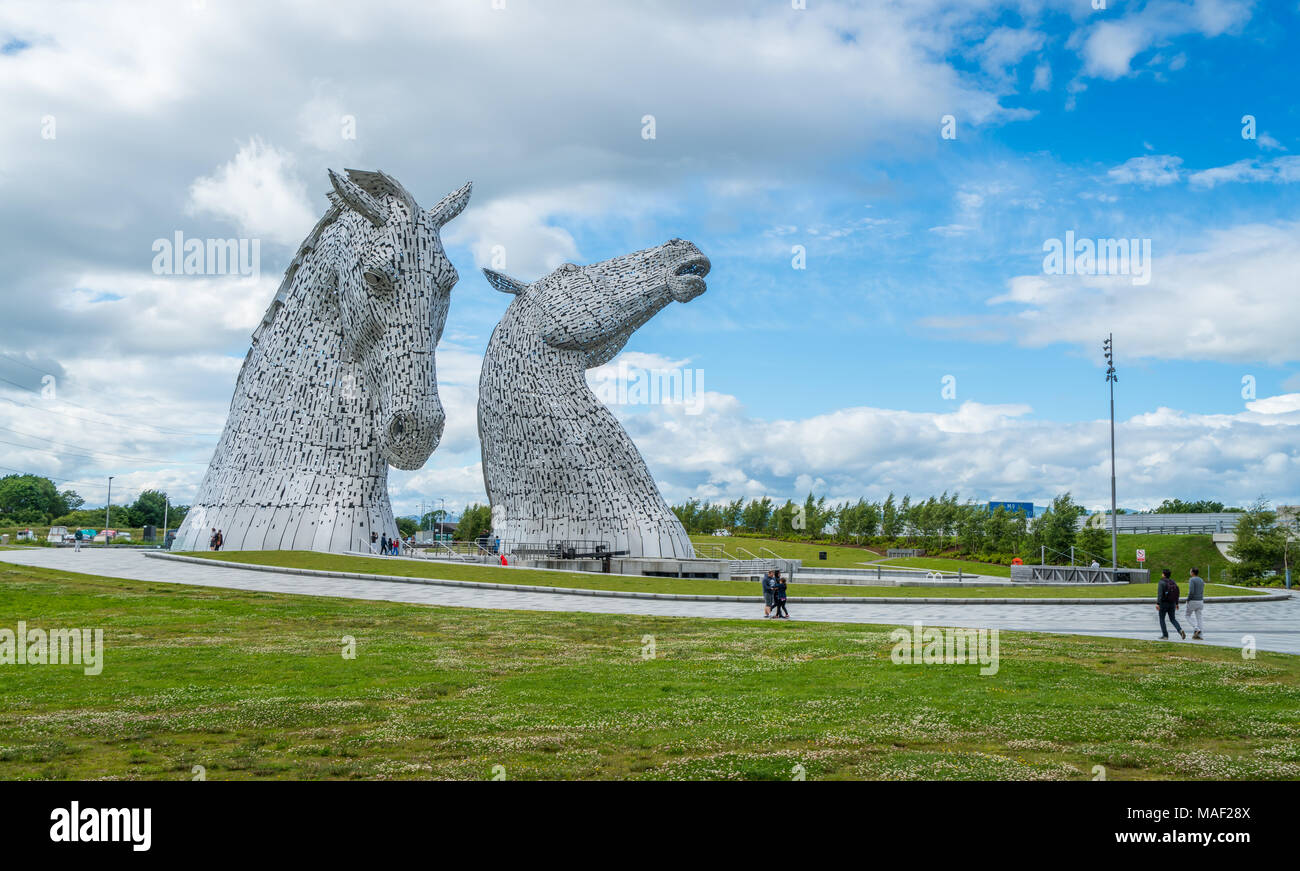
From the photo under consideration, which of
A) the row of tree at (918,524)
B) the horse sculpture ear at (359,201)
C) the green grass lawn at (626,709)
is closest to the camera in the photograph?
the green grass lawn at (626,709)

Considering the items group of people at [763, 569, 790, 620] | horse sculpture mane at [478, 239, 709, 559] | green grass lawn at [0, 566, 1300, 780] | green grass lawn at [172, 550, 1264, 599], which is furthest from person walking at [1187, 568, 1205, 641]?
horse sculpture mane at [478, 239, 709, 559]

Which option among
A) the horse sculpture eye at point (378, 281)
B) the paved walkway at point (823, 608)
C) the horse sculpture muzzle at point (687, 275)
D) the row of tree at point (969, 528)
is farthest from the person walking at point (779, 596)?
the row of tree at point (969, 528)

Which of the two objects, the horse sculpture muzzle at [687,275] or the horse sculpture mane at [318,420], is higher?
the horse sculpture muzzle at [687,275]

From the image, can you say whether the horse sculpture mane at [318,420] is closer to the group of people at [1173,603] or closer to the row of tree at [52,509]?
the group of people at [1173,603]

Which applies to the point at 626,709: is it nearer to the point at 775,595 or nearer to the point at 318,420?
the point at 775,595

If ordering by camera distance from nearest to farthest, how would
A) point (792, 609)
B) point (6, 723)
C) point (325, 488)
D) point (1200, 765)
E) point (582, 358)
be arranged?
point (1200, 765)
point (6, 723)
point (792, 609)
point (325, 488)
point (582, 358)

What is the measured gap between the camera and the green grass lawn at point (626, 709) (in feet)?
19.7

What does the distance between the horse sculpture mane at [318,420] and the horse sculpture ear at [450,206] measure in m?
0.04

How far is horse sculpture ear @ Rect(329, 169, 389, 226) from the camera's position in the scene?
2467 cm

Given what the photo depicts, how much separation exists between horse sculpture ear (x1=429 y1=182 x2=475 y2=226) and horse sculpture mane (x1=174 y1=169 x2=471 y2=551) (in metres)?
0.04
